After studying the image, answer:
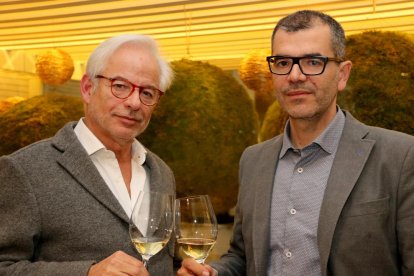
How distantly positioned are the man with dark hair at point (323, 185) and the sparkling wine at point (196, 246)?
48mm

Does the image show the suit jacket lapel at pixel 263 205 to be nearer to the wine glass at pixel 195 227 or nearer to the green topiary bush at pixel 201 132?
the wine glass at pixel 195 227

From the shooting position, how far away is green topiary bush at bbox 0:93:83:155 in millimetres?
3974

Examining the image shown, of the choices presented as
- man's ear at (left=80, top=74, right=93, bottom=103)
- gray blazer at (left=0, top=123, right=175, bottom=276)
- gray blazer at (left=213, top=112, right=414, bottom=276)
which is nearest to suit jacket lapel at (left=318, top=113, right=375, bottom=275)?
gray blazer at (left=213, top=112, right=414, bottom=276)

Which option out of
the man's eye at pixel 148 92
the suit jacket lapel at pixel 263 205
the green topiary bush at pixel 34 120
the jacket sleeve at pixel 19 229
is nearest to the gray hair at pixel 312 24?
the suit jacket lapel at pixel 263 205

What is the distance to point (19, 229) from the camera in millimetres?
1616

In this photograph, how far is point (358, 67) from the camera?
9.20 ft

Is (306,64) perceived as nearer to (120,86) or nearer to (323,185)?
(323,185)

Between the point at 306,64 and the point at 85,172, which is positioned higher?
the point at 306,64

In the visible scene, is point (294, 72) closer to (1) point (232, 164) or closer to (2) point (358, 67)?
(2) point (358, 67)

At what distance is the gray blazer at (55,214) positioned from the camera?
1.62m

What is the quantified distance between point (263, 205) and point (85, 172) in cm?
64

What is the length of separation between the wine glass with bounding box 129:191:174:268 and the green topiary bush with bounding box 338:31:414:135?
1585mm

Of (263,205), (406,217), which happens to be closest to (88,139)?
(263,205)

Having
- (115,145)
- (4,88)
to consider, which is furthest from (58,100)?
(4,88)
